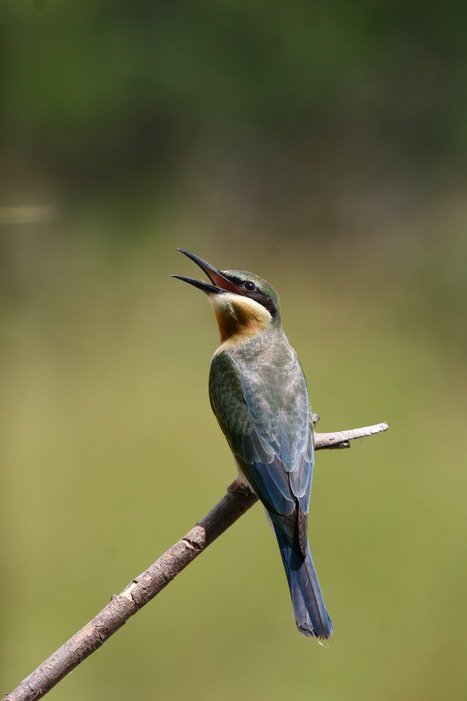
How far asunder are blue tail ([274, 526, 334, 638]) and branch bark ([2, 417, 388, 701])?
88 mm

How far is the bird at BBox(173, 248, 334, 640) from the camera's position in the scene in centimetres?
108

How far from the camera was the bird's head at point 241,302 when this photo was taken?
1.29 meters

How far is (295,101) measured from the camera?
9.12 ft

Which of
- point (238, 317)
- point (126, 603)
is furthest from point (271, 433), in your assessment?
point (126, 603)

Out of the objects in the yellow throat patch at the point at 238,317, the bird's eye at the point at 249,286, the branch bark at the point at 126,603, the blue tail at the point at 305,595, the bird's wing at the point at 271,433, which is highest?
the bird's eye at the point at 249,286

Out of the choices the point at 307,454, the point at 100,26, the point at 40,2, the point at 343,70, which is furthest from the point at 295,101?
the point at 307,454

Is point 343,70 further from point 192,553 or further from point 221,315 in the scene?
point 192,553

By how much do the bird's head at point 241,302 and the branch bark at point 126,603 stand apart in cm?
33

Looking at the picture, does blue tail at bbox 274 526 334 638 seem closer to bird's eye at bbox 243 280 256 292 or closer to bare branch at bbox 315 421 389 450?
bare branch at bbox 315 421 389 450

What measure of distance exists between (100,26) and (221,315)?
1.81 metres

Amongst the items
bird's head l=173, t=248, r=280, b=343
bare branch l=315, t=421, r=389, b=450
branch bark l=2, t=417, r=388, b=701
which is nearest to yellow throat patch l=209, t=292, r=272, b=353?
bird's head l=173, t=248, r=280, b=343

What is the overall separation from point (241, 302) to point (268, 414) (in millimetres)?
210

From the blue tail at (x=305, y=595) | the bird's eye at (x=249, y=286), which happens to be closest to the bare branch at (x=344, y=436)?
the blue tail at (x=305, y=595)

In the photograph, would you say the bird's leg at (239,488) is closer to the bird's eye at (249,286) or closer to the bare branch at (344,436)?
the bare branch at (344,436)
